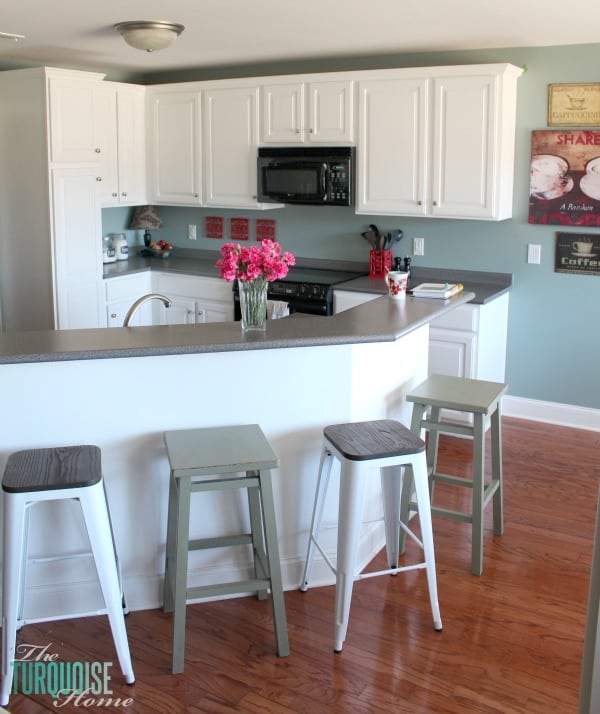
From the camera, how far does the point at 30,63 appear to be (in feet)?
17.5

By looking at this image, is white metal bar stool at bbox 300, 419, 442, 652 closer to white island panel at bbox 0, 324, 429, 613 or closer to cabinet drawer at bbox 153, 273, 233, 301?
white island panel at bbox 0, 324, 429, 613

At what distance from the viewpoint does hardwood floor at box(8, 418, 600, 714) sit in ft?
8.29

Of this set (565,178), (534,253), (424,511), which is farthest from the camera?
(534,253)

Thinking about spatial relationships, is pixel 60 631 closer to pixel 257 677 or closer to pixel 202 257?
pixel 257 677

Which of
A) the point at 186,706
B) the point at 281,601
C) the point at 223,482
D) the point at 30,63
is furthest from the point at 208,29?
the point at 186,706

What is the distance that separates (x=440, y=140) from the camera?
4742 millimetres

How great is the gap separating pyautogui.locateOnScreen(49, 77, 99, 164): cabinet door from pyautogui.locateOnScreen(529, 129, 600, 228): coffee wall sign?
265 cm

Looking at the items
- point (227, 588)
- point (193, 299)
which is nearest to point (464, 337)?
point (193, 299)

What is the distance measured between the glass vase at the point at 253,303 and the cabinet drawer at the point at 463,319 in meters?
1.77

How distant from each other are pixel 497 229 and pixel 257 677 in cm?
325

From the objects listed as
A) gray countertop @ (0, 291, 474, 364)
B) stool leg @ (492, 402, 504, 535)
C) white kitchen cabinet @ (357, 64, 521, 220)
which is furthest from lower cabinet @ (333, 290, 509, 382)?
gray countertop @ (0, 291, 474, 364)

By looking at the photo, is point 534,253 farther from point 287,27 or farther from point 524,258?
point 287,27

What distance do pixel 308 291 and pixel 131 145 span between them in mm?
1651

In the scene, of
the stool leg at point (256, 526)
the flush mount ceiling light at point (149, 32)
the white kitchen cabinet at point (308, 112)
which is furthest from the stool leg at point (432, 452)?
the flush mount ceiling light at point (149, 32)
